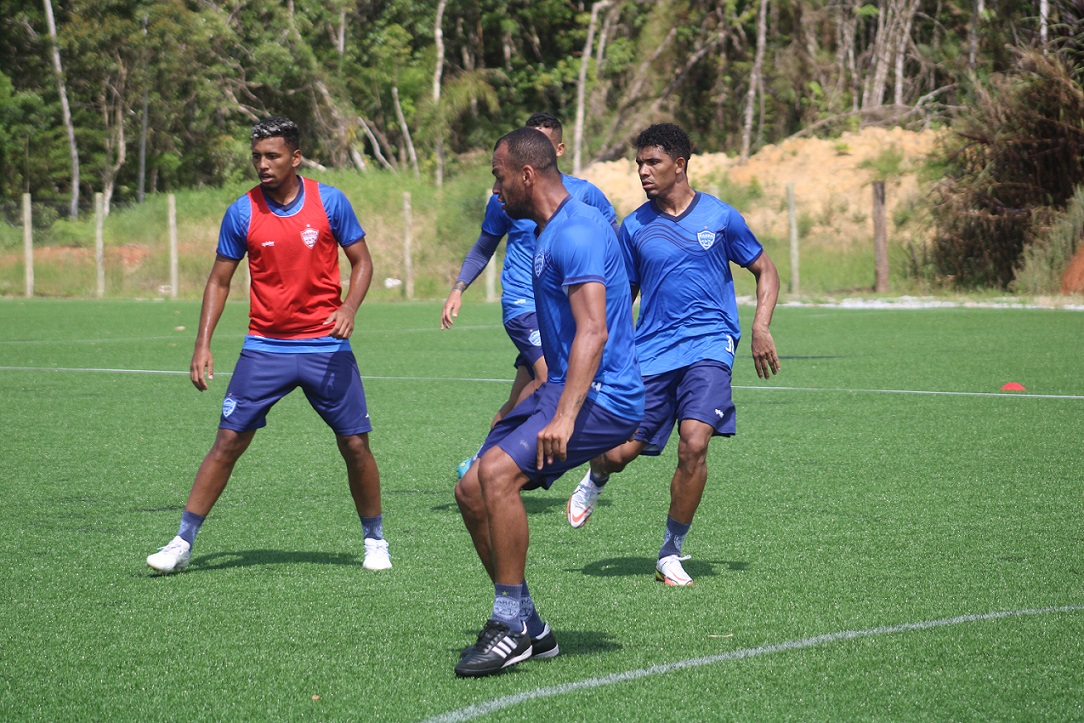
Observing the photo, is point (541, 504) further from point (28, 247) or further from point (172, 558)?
point (28, 247)

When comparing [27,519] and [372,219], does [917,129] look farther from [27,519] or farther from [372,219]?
[27,519]

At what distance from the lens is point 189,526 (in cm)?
595

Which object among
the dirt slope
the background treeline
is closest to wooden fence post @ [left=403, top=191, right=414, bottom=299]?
the dirt slope

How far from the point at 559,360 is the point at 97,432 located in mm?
6601

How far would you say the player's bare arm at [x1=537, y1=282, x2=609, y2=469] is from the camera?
14.0 ft

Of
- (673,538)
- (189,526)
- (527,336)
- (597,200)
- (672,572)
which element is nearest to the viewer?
(672,572)

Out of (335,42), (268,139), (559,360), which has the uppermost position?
(335,42)

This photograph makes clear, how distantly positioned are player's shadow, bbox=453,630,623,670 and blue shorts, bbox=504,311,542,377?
105 inches

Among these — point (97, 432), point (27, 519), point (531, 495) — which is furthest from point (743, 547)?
point (97, 432)

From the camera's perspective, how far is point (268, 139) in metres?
5.97

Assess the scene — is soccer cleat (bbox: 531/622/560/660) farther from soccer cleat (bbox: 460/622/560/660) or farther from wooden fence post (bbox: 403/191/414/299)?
wooden fence post (bbox: 403/191/414/299)

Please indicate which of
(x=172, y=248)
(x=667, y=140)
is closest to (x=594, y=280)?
(x=667, y=140)

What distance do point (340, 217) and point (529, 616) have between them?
2.42 metres

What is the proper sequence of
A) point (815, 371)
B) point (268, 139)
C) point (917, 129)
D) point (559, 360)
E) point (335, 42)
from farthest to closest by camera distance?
point (335, 42)
point (917, 129)
point (815, 371)
point (268, 139)
point (559, 360)
